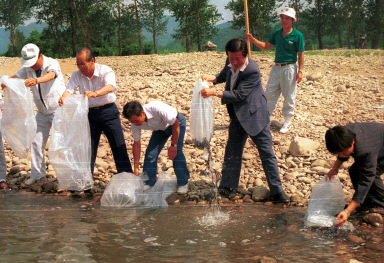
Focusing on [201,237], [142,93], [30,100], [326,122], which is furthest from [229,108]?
[142,93]

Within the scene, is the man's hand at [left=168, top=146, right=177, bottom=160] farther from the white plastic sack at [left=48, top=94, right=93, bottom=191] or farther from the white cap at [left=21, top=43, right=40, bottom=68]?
the white cap at [left=21, top=43, right=40, bottom=68]

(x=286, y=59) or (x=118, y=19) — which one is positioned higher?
(x=118, y=19)

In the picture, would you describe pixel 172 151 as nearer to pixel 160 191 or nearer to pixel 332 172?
pixel 160 191

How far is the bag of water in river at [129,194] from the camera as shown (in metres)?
4.07

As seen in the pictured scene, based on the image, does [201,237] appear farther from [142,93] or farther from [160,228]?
[142,93]

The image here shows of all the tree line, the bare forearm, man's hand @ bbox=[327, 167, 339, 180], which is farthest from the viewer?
the tree line

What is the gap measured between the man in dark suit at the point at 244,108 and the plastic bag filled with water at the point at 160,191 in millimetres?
642

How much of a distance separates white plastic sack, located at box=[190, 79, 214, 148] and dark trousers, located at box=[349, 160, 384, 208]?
128 cm

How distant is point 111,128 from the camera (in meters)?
4.10

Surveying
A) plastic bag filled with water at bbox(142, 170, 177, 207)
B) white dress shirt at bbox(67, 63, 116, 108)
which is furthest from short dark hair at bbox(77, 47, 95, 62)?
plastic bag filled with water at bbox(142, 170, 177, 207)

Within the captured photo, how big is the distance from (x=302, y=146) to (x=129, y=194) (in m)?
2.09

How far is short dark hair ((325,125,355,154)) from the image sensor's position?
9.42ft

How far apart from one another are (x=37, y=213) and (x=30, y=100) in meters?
1.15

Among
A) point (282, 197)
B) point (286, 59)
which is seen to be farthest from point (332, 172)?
point (286, 59)
